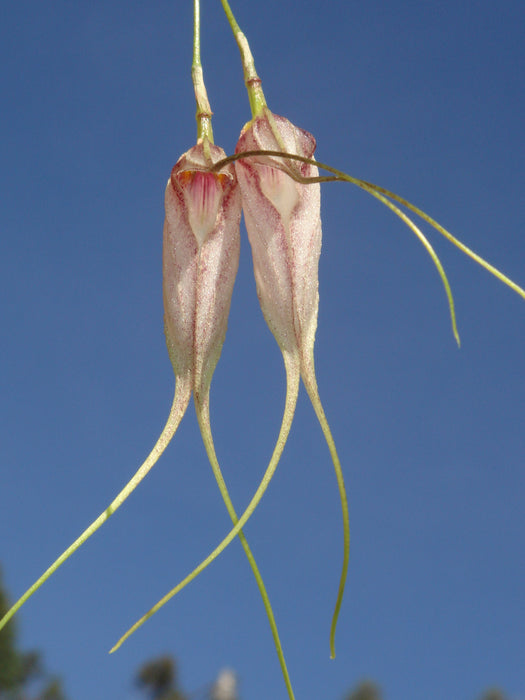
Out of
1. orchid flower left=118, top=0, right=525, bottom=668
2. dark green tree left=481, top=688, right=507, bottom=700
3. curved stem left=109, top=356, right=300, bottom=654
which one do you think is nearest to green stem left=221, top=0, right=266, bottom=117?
orchid flower left=118, top=0, right=525, bottom=668

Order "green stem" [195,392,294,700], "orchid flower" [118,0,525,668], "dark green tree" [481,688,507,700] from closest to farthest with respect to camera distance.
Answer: "green stem" [195,392,294,700] < "orchid flower" [118,0,525,668] < "dark green tree" [481,688,507,700]

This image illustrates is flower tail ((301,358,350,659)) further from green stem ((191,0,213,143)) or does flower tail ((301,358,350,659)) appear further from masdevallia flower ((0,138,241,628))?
green stem ((191,0,213,143))

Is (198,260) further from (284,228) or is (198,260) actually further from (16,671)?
(16,671)

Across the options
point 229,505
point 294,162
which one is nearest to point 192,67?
point 294,162

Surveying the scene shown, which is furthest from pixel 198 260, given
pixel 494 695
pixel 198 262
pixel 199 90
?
pixel 494 695

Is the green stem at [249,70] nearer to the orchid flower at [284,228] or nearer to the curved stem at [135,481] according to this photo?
the orchid flower at [284,228]

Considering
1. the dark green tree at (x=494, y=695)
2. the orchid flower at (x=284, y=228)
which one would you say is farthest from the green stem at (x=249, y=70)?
the dark green tree at (x=494, y=695)

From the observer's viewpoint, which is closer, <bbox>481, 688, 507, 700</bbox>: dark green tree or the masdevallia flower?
the masdevallia flower

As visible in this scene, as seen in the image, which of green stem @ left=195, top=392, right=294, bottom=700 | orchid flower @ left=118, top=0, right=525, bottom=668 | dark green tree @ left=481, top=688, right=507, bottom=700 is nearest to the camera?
green stem @ left=195, top=392, right=294, bottom=700
